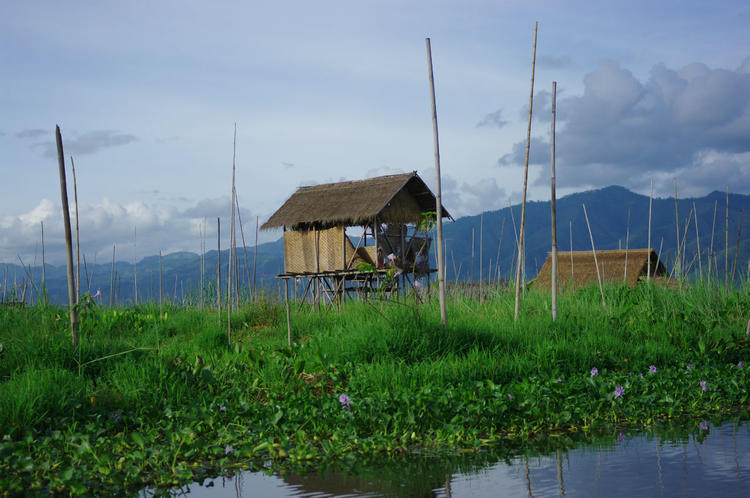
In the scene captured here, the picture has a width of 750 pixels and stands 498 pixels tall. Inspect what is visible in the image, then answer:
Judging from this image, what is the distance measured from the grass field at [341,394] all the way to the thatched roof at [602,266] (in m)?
6.56

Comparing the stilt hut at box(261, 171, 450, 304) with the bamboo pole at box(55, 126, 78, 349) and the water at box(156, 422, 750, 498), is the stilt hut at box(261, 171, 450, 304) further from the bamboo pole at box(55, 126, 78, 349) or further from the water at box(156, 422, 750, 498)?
the water at box(156, 422, 750, 498)

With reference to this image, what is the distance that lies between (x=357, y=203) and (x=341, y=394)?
1226 centimetres

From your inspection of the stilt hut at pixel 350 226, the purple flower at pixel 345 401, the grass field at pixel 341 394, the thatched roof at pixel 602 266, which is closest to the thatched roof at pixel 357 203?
the stilt hut at pixel 350 226

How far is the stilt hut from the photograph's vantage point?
16469mm

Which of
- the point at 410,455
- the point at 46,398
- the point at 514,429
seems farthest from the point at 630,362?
the point at 46,398

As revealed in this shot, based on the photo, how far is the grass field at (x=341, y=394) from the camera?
3.92m

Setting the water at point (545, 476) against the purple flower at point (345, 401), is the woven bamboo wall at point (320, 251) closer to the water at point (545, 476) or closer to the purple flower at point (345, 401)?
the purple flower at point (345, 401)

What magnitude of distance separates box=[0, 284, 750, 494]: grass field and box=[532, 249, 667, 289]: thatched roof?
6.56 meters

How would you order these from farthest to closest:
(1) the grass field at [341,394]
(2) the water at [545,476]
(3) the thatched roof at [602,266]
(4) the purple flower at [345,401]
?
(3) the thatched roof at [602,266]
(4) the purple flower at [345,401]
(1) the grass field at [341,394]
(2) the water at [545,476]

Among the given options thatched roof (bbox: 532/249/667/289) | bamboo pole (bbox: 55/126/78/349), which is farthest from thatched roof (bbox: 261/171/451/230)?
bamboo pole (bbox: 55/126/78/349)

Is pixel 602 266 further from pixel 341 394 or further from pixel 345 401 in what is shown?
pixel 345 401

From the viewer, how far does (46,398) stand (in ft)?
14.6

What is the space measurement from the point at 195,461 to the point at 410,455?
1.35 meters

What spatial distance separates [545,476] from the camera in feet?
11.1
